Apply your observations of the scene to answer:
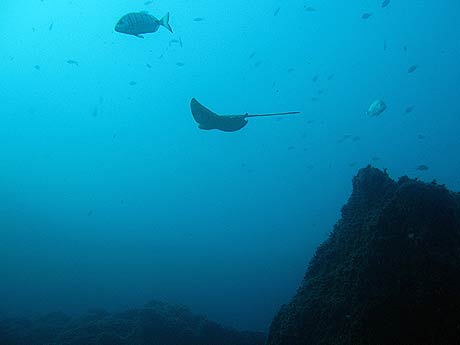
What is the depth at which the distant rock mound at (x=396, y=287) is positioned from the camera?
2.80m

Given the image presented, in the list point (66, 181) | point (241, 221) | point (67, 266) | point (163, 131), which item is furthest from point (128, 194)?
point (67, 266)

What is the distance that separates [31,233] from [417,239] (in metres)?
48.8

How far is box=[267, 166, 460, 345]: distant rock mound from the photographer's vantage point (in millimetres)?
2805

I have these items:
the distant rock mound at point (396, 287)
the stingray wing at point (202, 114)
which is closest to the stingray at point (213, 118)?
the stingray wing at point (202, 114)

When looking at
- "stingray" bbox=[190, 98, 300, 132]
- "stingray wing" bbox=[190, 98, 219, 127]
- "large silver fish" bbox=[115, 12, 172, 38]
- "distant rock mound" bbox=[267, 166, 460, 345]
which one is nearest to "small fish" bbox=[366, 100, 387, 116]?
"stingray" bbox=[190, 98, 300, 132]

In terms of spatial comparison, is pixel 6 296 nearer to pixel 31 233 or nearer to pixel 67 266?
pixel 67 266

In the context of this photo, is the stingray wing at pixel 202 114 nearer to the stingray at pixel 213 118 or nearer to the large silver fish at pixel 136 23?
the stingray at pixel 213 118

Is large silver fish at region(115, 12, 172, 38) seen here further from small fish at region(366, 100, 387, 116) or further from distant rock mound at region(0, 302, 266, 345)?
small fish at region(366, 100, 387, 116)

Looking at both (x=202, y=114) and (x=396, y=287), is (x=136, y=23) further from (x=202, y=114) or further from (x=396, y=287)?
(x=396, y=287)

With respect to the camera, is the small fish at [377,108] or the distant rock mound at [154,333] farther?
the small fish at [377,108]

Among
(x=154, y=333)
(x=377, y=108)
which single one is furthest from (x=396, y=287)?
(x=377, y=108)

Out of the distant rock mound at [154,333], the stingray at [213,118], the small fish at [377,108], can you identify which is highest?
the small fish at [377,108]

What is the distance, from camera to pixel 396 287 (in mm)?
3020

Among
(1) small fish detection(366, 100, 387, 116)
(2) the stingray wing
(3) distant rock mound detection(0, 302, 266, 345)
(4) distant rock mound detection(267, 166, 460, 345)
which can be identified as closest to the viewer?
(4) distant rock mound detection(267, 166, 460, 345)
